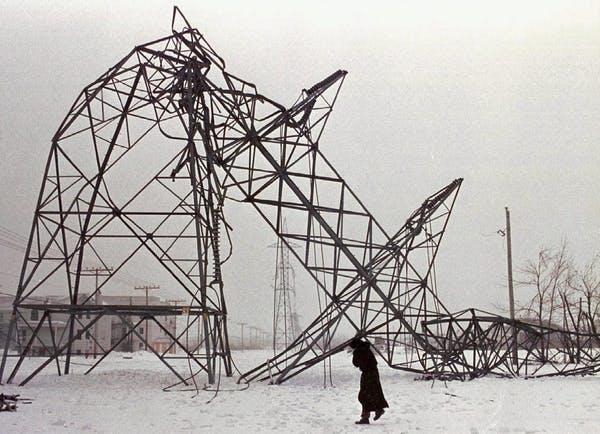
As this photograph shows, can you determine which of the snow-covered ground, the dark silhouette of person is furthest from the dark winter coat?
the snow-covered ground

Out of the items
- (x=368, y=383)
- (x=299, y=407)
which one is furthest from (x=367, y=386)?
(x=299, y=407)

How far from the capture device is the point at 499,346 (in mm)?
22359

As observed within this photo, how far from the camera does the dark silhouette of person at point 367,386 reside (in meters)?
12.4

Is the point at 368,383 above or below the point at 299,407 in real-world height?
above

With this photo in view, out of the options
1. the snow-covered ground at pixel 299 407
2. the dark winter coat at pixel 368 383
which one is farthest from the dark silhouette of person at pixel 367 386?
the snow-covered ground at pixel 299 407

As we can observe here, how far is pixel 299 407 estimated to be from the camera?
14.4m

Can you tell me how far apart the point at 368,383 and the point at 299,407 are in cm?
240

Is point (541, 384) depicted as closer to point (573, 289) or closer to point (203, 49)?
point (203, 49)

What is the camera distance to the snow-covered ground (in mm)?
11695

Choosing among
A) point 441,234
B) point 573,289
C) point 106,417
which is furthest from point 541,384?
point 573,289

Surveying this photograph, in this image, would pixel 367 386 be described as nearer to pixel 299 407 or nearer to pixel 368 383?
pixel 368 383

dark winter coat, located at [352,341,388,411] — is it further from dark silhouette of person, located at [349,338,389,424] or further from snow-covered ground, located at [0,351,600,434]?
snow-covered ground, located at [0,351,600,434]

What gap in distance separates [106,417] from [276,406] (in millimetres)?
3608

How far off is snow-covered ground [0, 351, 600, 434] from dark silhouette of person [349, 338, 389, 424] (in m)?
0.26
